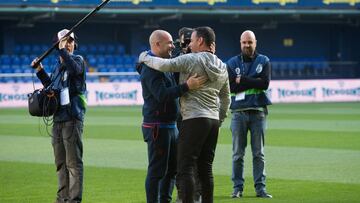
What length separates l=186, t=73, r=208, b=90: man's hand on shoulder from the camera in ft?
30.6

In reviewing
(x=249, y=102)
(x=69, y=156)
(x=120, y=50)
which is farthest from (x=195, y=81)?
(x=120, y=50)

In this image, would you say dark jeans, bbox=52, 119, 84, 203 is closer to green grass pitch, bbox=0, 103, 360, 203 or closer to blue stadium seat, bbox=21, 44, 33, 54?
green grass pitch, bbox=0, 103, 360, 203

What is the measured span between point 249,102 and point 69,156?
2.71 metres

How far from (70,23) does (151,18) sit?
400 cm

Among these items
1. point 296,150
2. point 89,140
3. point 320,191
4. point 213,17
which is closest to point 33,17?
point 213,17

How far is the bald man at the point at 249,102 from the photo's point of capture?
38.8 feet

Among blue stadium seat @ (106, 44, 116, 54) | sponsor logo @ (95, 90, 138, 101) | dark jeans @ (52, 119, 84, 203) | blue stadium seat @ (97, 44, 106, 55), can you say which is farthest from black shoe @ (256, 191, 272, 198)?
blue stadium seat @ (106, 44, 116, 54)

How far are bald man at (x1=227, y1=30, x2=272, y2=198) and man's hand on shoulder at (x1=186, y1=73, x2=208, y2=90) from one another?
2.47 m

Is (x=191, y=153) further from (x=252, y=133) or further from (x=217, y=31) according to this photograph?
(x=217, y=31)

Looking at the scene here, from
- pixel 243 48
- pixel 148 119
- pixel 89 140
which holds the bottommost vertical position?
pixel 89 140

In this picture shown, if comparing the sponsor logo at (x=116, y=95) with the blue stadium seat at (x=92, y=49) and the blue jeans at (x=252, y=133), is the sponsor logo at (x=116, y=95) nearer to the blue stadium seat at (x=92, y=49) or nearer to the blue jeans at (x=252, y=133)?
the blue stadium seat at (x=92, y=49)

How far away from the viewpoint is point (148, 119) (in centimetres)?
975

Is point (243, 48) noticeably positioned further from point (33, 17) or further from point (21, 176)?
point (33, 17)

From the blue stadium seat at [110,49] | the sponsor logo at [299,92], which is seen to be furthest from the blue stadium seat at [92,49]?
the sponsor logo at [299,92]
